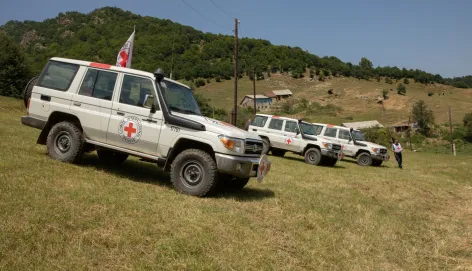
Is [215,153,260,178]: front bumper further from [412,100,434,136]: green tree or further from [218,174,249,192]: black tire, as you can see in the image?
[412,100,434,136]: green tree

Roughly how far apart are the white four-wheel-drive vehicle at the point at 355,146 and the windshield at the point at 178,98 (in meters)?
13.8

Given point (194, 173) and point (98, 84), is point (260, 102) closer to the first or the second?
point (98, 84)

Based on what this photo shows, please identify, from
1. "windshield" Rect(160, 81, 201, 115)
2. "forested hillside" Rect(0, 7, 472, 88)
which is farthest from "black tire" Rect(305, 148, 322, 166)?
"forested hillside" Rect(0, 7, 472, 88)

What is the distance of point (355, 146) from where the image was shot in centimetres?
2027

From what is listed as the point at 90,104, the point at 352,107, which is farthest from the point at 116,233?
the point at 352,107

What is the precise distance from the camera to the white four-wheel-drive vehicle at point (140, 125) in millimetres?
6098

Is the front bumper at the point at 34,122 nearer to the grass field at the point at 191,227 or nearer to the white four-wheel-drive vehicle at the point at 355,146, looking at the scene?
the grass field at the point at 191,227

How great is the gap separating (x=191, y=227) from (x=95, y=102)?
3820 millimetres

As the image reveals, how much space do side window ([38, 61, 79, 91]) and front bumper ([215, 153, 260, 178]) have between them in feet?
11.8

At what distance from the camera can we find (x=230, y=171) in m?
5.96

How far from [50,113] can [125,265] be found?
5.15 m

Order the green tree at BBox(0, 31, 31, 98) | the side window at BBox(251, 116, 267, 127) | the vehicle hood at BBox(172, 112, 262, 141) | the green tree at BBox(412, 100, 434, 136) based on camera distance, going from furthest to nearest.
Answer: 1. the green tree at BBox(412, 100, 434, 136)
2. the green tree at BBox(0, 31, 31, 98)
3. the side window at BBox(251, 116, 267, 127)
4. the vehicle hood at BBox(172, 112, 262, 141)

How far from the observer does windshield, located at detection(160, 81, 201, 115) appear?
6.61 meters

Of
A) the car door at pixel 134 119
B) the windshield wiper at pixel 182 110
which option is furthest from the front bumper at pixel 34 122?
the windshield wiper at pixel 182 110
